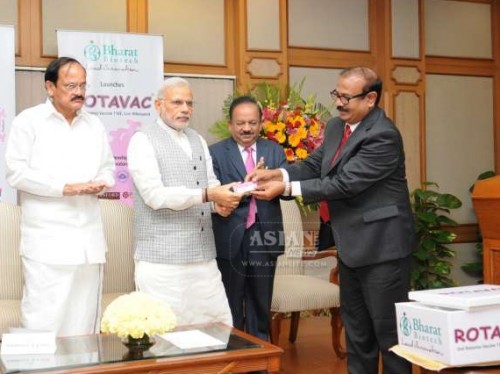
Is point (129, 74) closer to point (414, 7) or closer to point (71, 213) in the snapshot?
point (71, 213)

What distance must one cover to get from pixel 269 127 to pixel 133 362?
8.29 feet

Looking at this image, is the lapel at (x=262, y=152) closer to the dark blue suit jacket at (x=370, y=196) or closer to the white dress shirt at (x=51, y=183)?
the dark blue suit jacket at (x=370, y=196)

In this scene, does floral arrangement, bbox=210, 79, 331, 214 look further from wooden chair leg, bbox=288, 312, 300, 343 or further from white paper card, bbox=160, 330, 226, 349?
white paper card, bbox=160, 330, 226, 349

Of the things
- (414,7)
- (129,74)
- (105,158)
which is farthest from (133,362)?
(414,7)

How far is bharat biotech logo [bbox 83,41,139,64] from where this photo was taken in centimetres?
480

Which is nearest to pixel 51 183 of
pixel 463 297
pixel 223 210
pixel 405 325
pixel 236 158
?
pixel 223 210

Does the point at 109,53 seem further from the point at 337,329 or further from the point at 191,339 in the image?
the point at 191,339

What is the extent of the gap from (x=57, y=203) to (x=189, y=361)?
101 centimetres

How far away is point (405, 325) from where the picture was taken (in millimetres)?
1680

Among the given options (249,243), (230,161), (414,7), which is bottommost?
(249,243)

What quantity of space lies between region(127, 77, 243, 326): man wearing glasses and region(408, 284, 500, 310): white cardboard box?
1412 mm

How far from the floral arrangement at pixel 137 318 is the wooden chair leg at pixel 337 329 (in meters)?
1.87

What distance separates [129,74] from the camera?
4.91 meters

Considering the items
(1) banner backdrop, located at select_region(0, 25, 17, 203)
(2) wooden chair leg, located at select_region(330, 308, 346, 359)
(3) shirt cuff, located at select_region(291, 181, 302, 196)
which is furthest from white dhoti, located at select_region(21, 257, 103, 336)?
(1) banner backdrop, located at select_region(0, 25, 17, 203)
